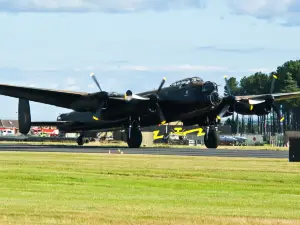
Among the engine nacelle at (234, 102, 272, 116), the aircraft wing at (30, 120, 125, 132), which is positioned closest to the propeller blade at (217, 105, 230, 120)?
the engine nacelle at (234, 102, 272, 116)

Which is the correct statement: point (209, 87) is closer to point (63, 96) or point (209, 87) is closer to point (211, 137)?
point (211, 137)

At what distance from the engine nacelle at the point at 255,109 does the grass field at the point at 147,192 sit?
32.7 metres

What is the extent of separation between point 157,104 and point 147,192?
155ft

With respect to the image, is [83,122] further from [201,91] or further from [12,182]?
[12,182]

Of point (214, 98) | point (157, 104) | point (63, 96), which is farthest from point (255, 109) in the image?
point (63, 96)

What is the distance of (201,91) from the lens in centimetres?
7838

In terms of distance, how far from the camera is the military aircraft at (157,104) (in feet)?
254

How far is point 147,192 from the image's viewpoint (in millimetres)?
33031

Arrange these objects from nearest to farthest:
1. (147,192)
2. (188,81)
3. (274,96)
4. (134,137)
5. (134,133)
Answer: (147,192)
(188,81)
(134,137)
(134,133)
(274,96)

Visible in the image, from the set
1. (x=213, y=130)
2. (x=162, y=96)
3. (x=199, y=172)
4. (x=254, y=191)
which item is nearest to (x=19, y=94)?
(x=162, y=96)

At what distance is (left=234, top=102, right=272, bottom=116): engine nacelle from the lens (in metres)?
83.7

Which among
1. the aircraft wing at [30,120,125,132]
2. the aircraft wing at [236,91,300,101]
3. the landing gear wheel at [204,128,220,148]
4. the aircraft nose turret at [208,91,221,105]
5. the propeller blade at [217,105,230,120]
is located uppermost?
the aircraft wing at [236,91,300,101]

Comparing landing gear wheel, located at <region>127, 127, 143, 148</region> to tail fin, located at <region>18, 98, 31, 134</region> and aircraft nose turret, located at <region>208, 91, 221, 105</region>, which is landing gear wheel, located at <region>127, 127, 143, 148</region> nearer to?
aircraft nose turret, located at <region>208, 91, 221, 105</region>

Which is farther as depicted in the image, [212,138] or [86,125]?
[86,125]
